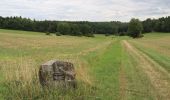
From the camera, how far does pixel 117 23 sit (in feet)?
649

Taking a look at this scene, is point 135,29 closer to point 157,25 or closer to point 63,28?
point 157,25

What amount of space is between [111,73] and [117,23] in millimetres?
182170

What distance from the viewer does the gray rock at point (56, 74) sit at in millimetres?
11078

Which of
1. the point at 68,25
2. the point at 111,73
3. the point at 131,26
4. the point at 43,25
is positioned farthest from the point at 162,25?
the point at 111,73

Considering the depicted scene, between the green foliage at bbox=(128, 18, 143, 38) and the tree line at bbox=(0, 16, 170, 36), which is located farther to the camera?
the green foliage at bbox=(128, 18, 143, 38)

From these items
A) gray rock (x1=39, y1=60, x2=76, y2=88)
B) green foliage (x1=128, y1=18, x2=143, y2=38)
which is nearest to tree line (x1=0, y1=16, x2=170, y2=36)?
green foliage (x1=128, y1=18, x2=143, y2=38)

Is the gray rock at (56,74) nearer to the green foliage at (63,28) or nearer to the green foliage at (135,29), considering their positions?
the green foliage at (135,29)

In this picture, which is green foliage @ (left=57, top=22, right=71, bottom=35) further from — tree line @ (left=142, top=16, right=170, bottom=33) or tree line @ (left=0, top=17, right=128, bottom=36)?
tree line @ (left=142, top=16, right=170, bottom=33)

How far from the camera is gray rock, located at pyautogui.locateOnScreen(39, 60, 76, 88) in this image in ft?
36.3

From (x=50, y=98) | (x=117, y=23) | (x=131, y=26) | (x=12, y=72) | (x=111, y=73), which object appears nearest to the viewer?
(x=50, y=98)

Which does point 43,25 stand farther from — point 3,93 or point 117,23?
point 3,93

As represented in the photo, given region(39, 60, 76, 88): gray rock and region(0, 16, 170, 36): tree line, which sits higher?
region(39, 60, 76, 88): gray rock

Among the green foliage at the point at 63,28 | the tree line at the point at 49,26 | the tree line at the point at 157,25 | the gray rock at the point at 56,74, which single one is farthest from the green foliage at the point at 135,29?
the gray rock at the point at 56,74

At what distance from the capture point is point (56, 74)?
1121 centimetres
